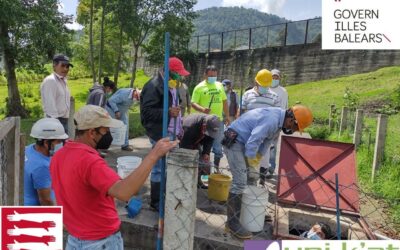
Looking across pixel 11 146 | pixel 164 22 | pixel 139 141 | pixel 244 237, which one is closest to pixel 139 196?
pixel 244 237

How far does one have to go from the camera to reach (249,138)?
3818 mm

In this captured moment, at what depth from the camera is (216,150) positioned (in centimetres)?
561

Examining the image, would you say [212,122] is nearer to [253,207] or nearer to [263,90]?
[253,207]

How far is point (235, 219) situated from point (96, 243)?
203 centimetres

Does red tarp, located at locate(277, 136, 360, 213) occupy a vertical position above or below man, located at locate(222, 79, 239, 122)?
below

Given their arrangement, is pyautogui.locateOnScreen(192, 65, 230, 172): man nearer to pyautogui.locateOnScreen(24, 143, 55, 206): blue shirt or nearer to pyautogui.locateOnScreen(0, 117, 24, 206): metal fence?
pyautogui.locateOnScreen(24, 143, 55, 206): blue shirt

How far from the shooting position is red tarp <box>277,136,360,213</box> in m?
4.44

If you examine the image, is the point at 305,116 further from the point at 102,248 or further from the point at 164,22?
the point at 164,22

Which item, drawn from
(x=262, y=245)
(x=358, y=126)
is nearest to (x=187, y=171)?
(x=262, y=245)

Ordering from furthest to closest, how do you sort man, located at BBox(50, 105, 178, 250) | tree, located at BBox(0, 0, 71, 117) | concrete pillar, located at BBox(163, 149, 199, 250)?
tree, located at BBox(0, 0, 71, 117) → concrete pillar, located at BBox(163, 149, 199, 250) → man, located at BBox(50, 105, 178, 250)

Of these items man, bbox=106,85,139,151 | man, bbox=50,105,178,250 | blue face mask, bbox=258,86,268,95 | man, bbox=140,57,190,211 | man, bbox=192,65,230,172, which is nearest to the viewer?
man, bbox=50,105,178,250

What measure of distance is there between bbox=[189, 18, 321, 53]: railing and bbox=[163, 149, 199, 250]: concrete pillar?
1804cm

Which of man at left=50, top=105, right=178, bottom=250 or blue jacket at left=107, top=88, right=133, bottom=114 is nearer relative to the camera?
man at left=50, top=105, right=178, bottom=250

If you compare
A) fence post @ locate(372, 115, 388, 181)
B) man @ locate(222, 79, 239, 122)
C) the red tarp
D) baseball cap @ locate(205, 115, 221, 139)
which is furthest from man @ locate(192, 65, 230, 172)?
fence post @ locate(372, 115, 388, 181)
